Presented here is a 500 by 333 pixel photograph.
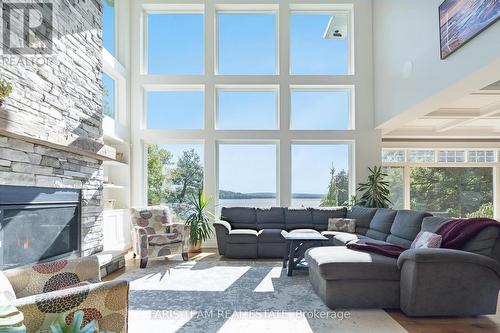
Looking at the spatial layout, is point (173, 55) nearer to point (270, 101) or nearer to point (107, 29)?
point (107, 29)

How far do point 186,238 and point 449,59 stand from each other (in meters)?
4.26

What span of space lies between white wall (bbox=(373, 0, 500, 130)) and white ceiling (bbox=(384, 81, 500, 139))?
2.45 feet

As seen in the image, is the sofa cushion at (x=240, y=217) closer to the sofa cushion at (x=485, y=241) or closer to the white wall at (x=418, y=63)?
the white wall at (x=418, y=63)

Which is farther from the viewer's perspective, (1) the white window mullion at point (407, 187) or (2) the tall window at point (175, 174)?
(1) the white window mullion at point (407, 187)

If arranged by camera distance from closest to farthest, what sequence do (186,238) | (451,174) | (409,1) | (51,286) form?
(51,286)
(409,1)
(186,238)
(451,174)

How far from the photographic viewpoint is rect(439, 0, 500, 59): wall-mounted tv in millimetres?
3141

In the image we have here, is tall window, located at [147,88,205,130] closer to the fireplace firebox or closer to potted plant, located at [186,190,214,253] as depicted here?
potted plant, located at [186,190,214,253]

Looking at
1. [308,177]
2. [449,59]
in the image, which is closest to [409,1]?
[449,59]

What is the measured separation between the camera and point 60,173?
3850 mm

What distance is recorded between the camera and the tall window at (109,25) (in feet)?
19.4

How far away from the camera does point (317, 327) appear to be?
2.78 m

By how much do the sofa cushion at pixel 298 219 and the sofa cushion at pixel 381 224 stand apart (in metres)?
1.10

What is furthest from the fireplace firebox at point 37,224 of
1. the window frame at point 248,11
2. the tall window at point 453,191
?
the tall window at point 453,191

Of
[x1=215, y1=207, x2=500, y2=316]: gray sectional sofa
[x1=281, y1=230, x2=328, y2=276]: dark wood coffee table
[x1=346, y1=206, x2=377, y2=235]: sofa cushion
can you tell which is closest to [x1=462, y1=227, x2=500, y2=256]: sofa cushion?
[x1=215, y1=207, x2=500, y2=316]: gray sectional sofa
